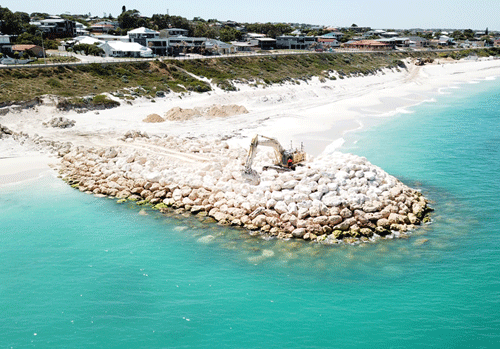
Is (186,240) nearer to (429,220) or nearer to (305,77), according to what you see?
(429,220)

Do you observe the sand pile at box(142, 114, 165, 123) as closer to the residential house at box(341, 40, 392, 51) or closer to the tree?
the tree

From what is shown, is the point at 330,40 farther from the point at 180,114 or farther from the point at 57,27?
the point at 180,114

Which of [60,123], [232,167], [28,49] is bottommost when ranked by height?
[232,167]

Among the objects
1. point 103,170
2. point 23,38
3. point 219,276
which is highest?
point 23,38

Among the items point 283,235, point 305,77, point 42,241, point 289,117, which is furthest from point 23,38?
point 283,235

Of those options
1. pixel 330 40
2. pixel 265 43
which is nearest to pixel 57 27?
pixel 265 43

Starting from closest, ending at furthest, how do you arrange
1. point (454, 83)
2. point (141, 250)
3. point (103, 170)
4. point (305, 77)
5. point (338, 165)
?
point (141, 250) < point (338, 165) < point (103, 170) < point (305, 77) < point (454, 83)

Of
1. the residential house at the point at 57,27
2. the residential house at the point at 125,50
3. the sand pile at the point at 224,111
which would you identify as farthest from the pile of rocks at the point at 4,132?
the residential house at the point at 57,27
